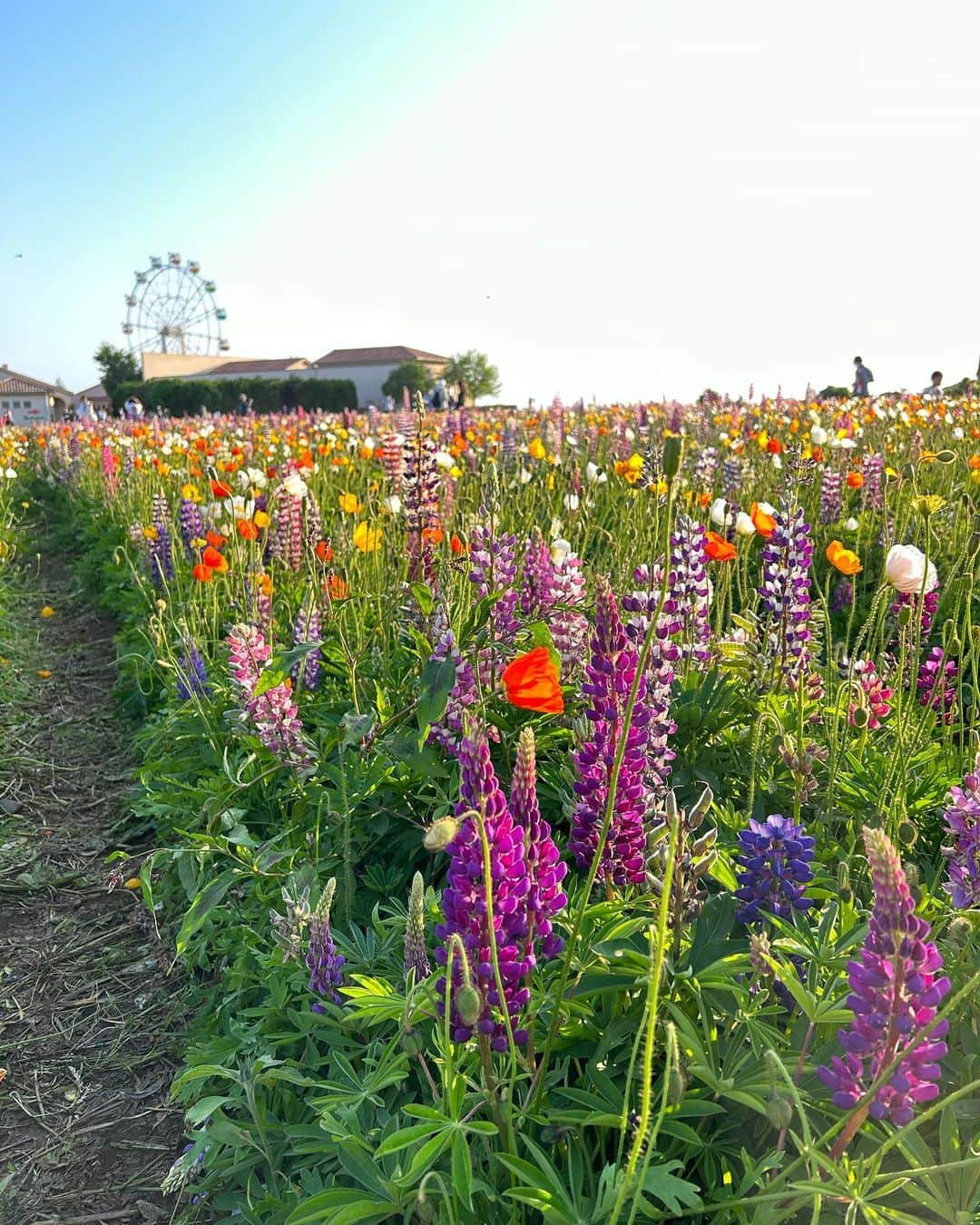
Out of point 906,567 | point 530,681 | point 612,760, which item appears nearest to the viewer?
point 530,681

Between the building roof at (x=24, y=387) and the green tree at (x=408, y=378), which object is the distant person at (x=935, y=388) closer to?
the green tree at (x=408, y=378)

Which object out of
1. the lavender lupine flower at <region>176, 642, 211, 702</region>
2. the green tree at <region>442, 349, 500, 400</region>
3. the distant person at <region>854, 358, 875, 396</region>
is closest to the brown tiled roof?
the green tree at <region>442, 349, 500, 400</region>

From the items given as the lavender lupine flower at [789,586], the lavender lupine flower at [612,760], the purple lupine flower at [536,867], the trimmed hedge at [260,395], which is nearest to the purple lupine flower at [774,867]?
the lavender lupine flower at [612,760]

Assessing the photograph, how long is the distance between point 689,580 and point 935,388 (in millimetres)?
11968

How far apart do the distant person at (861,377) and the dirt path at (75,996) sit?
13.1 metres

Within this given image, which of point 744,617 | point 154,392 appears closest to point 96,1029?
point 744,617

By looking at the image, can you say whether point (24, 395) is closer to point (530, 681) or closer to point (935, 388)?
point (935, 388)

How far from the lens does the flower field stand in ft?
3.91

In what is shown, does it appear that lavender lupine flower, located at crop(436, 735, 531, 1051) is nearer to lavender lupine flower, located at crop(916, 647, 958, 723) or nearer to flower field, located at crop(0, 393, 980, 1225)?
flower field, located at crop(0, 393, 980, 1225)

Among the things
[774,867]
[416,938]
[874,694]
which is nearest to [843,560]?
[874,694]

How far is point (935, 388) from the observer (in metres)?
12.6

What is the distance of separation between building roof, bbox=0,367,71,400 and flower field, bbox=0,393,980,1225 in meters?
71.2

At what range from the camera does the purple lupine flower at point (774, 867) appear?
1.46 m

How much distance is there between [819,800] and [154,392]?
114 feet
